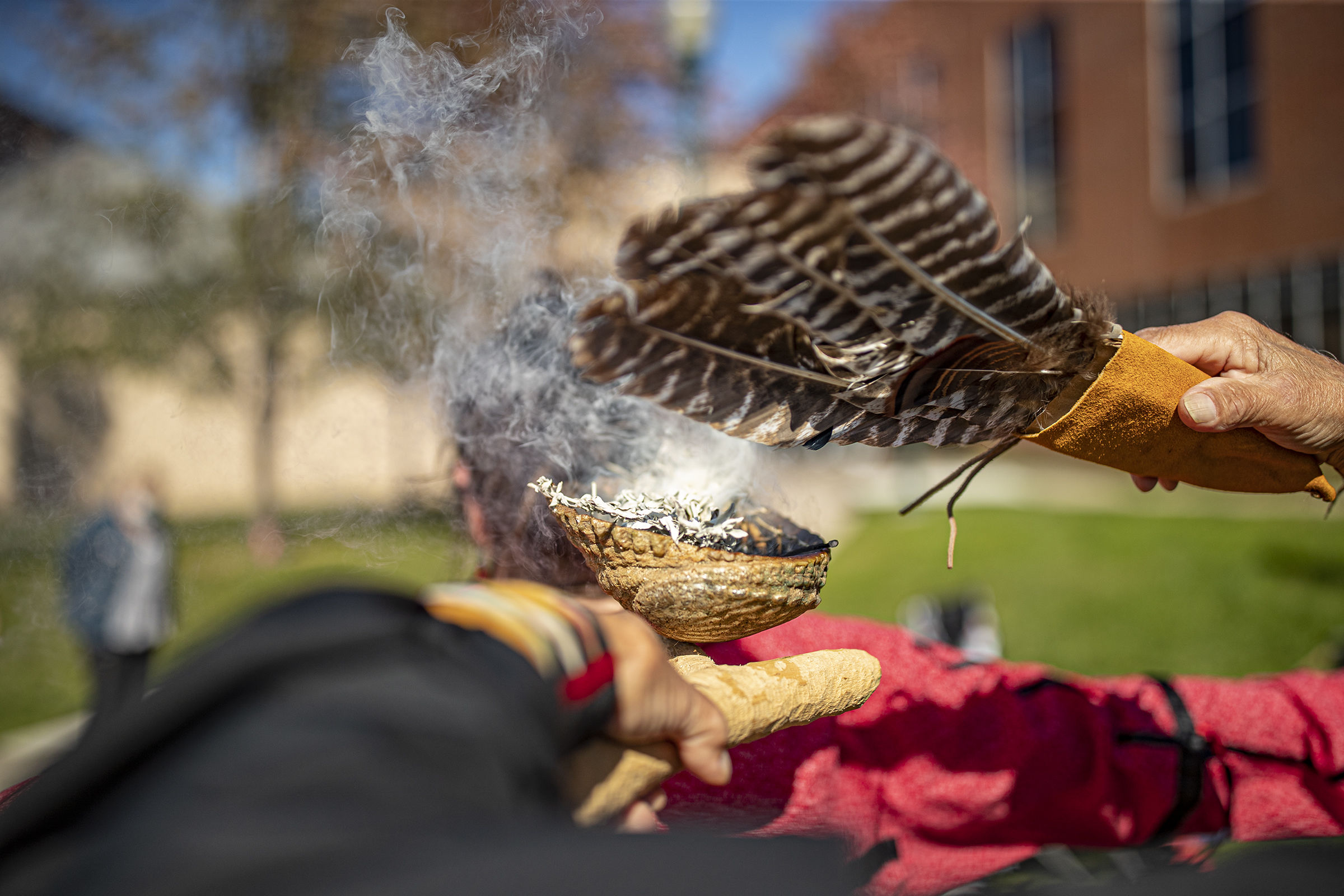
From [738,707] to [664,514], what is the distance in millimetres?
324

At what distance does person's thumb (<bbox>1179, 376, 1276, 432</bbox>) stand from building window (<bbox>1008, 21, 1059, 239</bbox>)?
48.8 feet

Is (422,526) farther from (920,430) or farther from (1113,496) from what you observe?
(1113,496)

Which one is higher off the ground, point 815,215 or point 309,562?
point 815,215

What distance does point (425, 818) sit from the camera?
2.04ft

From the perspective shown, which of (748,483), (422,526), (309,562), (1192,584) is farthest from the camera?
(1192,584)

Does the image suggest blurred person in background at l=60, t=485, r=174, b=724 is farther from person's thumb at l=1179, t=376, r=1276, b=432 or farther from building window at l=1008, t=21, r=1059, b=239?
building window at l=1008, t=21, r=1059, b=239

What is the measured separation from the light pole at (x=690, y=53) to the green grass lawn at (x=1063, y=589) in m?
4.06

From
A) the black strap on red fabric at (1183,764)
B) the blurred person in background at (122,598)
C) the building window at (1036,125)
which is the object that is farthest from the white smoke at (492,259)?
the building window at (1036,125)

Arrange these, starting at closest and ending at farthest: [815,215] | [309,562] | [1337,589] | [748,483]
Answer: [815,215] < [748,483] < [309,562] < [1337,589]

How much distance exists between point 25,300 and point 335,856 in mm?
4204

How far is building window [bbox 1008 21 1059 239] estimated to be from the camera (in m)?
14.2

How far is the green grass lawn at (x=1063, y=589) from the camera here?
15.8 ft

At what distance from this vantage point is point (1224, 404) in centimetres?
107

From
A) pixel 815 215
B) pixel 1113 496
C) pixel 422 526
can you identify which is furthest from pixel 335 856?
pixel 1113 496
